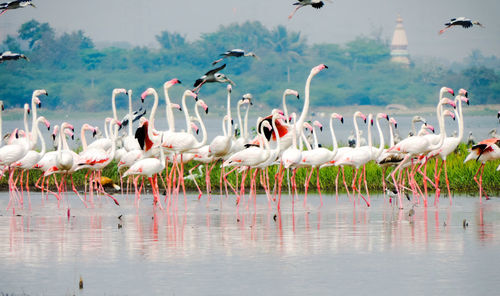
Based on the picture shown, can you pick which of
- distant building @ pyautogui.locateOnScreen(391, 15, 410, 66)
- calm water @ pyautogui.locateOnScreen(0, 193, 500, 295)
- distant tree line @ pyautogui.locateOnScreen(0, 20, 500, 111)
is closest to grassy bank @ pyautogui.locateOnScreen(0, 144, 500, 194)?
calm water @ pyautogui.locateOnScreen(0, 193, 500, 295)

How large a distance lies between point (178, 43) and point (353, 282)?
311 ft

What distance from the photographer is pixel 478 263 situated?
31.1 feet

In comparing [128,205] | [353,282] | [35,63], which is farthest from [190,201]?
[35,63]

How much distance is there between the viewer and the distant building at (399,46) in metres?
105

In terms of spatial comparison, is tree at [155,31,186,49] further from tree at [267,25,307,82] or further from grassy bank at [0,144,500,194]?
grassy bank at [0,144,500,194]

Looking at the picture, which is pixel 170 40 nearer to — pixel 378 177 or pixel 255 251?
pixel 378 177

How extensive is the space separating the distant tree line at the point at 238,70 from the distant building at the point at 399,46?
1.57 meters

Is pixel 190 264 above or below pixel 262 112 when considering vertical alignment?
below

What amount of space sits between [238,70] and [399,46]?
24214 mm

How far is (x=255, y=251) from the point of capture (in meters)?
10.4

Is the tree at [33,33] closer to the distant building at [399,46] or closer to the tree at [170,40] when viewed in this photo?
the tree at [170,40]

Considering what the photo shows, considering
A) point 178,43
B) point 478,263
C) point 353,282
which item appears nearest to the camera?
point 353,282

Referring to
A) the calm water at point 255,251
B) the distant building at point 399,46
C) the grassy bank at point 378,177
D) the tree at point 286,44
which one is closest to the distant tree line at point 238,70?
the tree at point 286,44

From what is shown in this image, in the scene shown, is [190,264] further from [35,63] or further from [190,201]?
[35,63]
